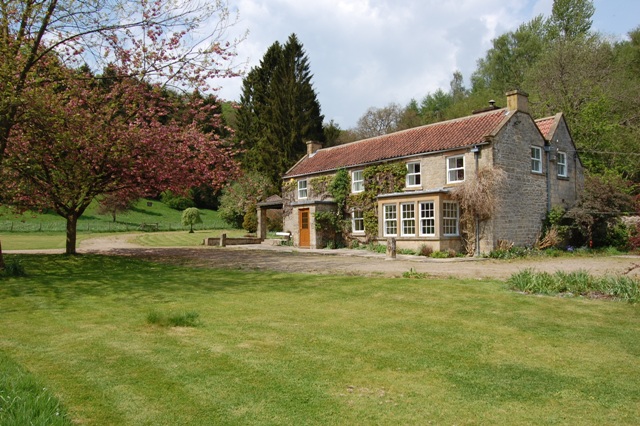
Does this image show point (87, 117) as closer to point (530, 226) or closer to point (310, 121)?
point (530, 226)

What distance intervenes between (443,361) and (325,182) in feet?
76.1

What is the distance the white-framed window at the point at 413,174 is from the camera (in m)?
23.3

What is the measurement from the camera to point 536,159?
22.8m

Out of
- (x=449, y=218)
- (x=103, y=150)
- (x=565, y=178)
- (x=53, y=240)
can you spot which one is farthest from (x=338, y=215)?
(x=53, y=240)

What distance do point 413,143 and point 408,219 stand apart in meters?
4.50

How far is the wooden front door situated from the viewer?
27.2 metres

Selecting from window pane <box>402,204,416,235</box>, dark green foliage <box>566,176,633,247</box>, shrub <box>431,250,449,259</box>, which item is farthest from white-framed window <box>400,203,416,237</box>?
dark green foliage <box>566,176,633,247</box>

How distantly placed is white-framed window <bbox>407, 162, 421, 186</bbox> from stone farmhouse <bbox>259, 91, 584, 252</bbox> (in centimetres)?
5

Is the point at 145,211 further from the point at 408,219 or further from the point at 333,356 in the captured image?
the point at 333,356

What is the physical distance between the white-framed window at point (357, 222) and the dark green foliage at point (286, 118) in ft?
67.0

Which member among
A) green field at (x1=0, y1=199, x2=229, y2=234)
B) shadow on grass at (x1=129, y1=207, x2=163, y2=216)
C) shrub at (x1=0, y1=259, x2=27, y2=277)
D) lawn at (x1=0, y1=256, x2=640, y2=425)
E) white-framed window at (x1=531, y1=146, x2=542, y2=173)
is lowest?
lawn at (x1=0, y1=256, x2=640, y2=425)

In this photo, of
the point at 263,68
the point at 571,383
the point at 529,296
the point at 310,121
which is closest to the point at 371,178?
the point at 529,296

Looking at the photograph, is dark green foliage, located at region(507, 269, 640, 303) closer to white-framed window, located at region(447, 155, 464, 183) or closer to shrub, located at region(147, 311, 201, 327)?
shrub, located at region(147, 311, 201, 327)

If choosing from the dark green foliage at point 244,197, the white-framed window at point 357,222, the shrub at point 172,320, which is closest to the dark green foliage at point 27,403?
the shrub at point 172,320
